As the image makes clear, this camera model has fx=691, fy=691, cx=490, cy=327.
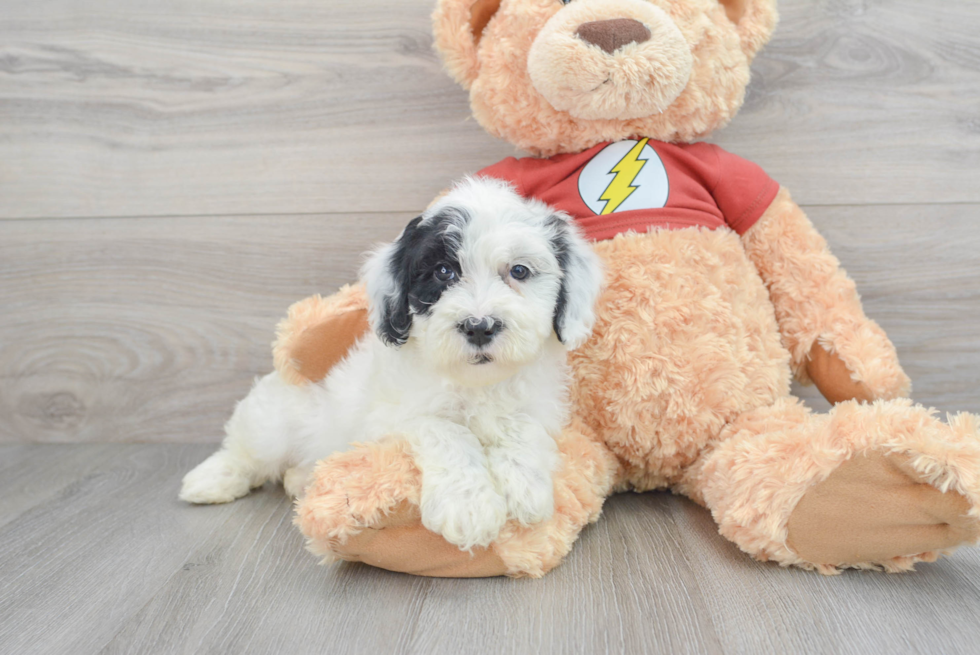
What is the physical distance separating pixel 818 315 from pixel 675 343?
40 centimetres

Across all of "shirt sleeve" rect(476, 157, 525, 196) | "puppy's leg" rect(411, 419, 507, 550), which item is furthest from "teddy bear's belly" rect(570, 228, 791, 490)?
"puppy's leg" rect(411, 419, 507, 550)

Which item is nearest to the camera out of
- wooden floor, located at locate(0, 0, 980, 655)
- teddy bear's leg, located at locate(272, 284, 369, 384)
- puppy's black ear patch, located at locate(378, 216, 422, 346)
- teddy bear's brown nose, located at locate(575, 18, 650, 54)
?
puppy's black ear patch, located at locate(378, 216, 422, 346)

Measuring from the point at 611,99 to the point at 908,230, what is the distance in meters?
1.02

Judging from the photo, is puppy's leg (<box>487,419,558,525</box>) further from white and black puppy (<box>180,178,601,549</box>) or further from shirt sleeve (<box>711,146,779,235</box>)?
shirt sleeve (<box>711,146,779,235</box>)

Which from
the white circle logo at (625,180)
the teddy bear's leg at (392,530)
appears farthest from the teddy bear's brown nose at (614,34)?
the teddy bear's leg at (392,530)

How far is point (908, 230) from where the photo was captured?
1.88m

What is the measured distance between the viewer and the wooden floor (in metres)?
1.82

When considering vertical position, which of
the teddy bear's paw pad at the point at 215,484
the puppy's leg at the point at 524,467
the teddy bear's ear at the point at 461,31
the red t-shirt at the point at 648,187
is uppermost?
the teddy bear's ear at the point at 461,31

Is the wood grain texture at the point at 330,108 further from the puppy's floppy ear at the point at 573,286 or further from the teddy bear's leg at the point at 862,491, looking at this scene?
the teddy bear's leg at the point at 862,491

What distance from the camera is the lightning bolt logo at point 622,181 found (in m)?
1.52

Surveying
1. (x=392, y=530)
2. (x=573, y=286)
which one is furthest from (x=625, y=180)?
(x=392, y=530)

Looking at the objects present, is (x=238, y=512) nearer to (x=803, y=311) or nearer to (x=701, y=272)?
(x=701, y=272)

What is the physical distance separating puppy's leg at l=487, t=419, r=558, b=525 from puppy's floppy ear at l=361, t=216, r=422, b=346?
0.27 metres

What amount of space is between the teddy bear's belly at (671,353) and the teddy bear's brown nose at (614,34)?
1.28 ft
